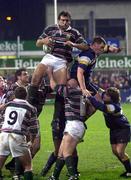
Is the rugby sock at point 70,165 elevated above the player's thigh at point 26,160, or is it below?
below

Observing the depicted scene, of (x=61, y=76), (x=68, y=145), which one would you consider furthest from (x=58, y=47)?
(x=68, y=145)

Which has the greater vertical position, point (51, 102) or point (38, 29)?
point (38, 29)

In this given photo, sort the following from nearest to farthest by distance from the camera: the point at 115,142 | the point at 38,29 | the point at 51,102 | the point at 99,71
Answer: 1. the point at 115,142
2. the point at 51,102
3. the point at 99,71
4. the point at 38,29

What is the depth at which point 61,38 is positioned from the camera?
1366 cm

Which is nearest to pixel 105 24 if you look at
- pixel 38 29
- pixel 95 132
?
pixel 38 29

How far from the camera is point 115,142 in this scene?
13836mm

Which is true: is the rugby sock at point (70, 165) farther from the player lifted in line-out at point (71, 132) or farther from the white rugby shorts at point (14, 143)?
the white rugby shorts at point (14, 143)

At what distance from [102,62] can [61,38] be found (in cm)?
3481

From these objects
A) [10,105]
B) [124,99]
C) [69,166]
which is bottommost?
[124,99]

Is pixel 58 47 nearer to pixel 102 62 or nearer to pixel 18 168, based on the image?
pixel 18 168

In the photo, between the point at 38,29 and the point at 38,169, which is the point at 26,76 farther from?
the point at 38,29

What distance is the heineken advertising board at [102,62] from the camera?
46.2 metres

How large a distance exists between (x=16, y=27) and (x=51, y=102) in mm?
16518

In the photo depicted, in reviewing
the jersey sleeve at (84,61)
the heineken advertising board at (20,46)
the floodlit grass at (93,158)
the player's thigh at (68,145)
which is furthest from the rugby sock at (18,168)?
the heineken advertising board at (20,46)
